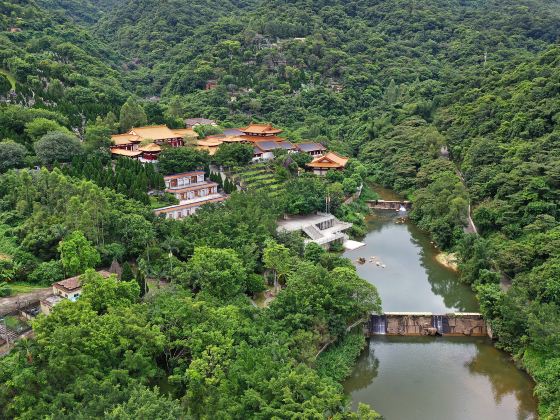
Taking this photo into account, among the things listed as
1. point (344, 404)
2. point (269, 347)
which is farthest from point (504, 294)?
point (269, 347)

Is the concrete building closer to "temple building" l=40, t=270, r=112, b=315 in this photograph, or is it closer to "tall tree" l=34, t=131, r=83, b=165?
"tall tree" l=34, t=131, r=83, b=165

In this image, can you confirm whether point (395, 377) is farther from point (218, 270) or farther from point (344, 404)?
point (218, 270)

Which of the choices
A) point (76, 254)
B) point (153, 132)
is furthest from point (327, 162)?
point (76, 254)

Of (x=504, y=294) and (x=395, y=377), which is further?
(x=504, y=294)

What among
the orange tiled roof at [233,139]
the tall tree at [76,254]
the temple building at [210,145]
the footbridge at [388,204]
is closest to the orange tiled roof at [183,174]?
the temple building at [210,145]

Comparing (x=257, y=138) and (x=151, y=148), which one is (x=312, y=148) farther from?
(x=151, y=148)

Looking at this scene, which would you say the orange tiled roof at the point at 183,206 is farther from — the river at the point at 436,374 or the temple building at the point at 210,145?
the river at the point at 436,374

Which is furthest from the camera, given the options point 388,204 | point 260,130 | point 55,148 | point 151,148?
point 260,130
